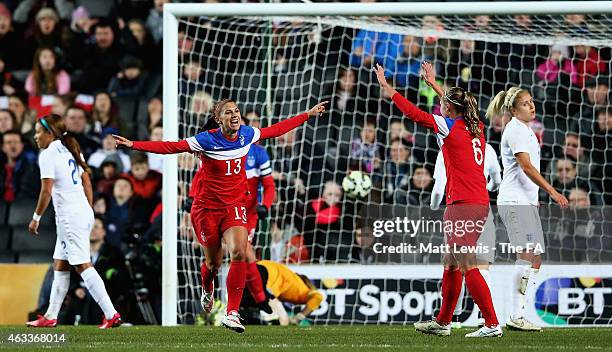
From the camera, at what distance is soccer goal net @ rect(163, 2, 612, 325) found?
11344 mm

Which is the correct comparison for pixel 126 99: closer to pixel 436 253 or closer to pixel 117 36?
pixel 117 36

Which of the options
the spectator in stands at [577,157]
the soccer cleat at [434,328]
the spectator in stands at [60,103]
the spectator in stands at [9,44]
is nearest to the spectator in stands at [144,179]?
the spectator in stands at [60,103]

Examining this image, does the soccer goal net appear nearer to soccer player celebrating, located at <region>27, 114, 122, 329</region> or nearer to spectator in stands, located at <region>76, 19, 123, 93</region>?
soccer player celebrating, located at <region>27, 114, 122, 329</region>

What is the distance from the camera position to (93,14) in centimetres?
1511

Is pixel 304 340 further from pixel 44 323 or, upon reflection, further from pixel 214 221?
pixel 44 323

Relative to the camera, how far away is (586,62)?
12.9m

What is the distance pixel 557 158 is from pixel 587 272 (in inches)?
69.3

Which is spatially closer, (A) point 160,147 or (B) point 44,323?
(A) point 160,147

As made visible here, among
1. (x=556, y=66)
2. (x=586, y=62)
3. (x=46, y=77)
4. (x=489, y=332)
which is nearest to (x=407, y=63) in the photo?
(x=556, y=66)

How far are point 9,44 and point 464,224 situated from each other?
8333 millimetres

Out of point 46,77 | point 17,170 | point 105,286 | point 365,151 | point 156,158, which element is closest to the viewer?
point 105,286

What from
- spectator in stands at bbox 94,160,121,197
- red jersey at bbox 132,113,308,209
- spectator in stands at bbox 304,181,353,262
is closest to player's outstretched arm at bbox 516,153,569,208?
red jersey at bbox 132,113,308,209

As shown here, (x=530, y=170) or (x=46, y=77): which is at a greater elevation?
(x=46, y=77)

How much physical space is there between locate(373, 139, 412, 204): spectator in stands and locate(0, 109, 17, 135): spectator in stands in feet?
14.4
